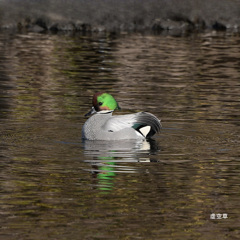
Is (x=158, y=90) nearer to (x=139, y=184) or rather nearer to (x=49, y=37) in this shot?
(x=139, y=184)

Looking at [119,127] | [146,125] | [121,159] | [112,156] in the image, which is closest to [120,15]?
[146,125]

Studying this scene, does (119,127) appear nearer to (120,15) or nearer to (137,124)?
(137,124)

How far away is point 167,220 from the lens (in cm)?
849

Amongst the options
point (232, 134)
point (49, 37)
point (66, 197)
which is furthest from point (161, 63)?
point (66, 197)

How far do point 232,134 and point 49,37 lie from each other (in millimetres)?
22153

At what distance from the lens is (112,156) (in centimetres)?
1184

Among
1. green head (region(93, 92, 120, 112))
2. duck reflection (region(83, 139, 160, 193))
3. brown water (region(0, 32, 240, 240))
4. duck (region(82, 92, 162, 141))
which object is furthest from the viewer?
green head (region(93, 92, 120, 112))

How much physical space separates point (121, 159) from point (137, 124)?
1487mm

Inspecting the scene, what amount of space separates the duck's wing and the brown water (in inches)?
8.4

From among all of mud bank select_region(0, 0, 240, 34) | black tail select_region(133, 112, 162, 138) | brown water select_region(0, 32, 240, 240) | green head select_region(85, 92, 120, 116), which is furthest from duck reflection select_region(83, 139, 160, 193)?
mud bank select_region(0, 0, 240, 34)

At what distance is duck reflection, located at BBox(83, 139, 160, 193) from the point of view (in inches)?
417

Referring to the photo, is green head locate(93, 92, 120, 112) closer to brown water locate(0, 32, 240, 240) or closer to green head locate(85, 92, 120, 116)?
green head locate(85, 92, 120, 116)

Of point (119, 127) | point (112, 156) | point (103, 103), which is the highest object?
point (103, 103)

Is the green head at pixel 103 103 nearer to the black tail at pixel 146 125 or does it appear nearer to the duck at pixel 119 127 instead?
the duck at pixel 119 127
